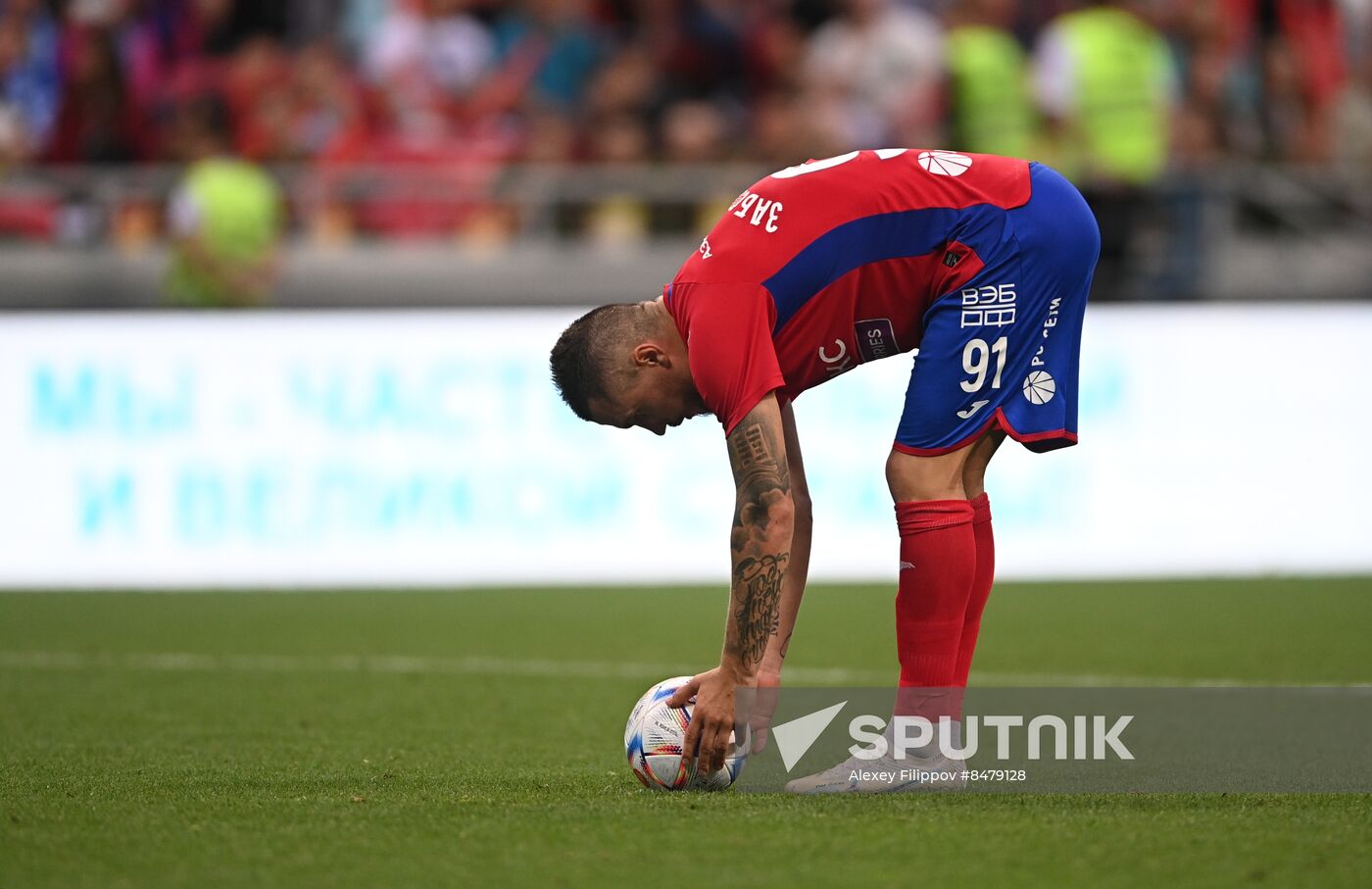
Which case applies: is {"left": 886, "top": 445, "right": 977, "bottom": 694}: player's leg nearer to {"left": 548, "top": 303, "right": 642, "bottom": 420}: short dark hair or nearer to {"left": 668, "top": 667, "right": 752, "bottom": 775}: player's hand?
{"left": 668, "top": 667, "right": 752, "bottom": 775}: player's hand

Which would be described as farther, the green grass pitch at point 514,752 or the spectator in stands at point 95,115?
the spectator in stands at point 95,115

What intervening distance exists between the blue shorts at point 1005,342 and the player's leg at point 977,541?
5.3 inches

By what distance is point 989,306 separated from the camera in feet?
15.5

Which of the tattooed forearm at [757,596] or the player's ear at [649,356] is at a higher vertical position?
the player's ear at [649,356]

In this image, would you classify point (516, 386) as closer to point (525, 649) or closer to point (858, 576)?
point (858, 576)

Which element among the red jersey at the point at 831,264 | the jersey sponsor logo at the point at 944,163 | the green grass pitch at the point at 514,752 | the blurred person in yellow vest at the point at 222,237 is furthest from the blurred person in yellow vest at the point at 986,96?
the red jersey at the point at 831,264

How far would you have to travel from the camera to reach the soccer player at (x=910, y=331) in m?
4.59

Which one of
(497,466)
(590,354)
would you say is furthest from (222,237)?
(590,354)

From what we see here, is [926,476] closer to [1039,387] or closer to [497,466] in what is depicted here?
[1039,387]

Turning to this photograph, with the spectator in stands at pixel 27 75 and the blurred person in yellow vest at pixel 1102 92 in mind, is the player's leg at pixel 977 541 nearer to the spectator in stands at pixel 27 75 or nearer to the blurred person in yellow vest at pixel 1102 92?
the blurred person in yellow vest at pixel 1102 92

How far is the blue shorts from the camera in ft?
15.5

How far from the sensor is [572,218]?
1216 cm

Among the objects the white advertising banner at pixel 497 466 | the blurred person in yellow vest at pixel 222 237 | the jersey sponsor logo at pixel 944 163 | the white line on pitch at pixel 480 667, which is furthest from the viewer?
the blurred person in yellow vest at pixel 222 237

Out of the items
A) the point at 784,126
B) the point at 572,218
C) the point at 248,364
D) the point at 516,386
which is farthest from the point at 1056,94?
the point at 248,364
